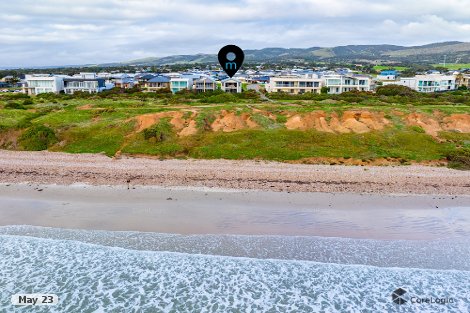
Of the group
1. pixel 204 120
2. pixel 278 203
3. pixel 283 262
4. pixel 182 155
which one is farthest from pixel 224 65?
pixel 204 120

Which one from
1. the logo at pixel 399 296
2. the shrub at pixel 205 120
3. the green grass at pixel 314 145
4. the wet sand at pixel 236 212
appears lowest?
the logo at pixel 399 296

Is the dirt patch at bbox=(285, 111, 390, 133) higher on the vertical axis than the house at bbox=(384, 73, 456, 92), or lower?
lower

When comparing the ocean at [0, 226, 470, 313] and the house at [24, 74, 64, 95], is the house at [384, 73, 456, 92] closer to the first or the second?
the house at [24, 74, 64, 95]

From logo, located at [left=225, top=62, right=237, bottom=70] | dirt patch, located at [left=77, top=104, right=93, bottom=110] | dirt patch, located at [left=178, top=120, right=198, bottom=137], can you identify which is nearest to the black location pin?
logo, located at [left=225, top=62, right=237, bottom=70]

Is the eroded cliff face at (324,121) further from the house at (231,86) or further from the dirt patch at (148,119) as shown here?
the house at (231,86)

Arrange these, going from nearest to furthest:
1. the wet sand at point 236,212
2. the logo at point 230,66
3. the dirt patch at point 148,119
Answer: the logo at point 230,66 < the wet sand at point 236,212 < the dirt patch at point 148,119

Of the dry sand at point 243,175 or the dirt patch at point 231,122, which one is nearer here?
the dry sand at point 243,175
